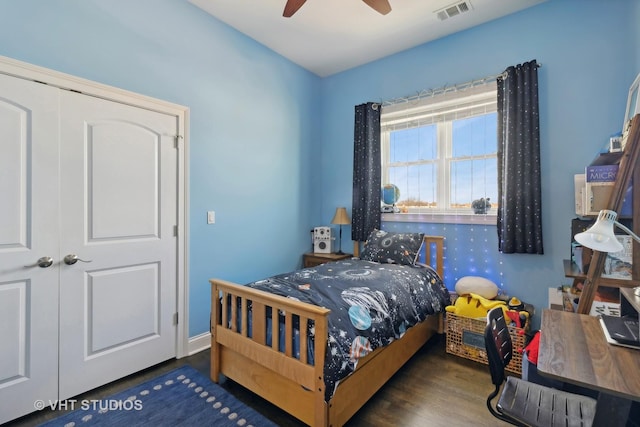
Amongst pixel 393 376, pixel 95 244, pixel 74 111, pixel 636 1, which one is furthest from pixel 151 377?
pixel 636 1

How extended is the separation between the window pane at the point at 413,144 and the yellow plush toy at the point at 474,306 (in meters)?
1.46

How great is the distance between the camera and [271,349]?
177 cm

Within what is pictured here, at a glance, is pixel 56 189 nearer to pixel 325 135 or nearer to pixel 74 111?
pixel 74 111

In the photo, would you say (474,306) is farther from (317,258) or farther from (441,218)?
(317,258)

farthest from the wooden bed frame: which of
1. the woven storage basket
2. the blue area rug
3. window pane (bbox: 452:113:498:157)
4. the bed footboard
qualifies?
window pane (bbox: 452:113:498:157)

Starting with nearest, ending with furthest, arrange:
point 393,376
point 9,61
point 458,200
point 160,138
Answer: point 9,61 < point 393,376 < point 160,138 < point 458,200

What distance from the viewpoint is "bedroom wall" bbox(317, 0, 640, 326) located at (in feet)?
7.72

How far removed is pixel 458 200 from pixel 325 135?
6.10 ft

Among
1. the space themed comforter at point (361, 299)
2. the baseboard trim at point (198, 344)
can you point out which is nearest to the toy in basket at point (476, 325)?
the space themed comforter at point (361, 299)

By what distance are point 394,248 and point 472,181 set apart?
101 cm

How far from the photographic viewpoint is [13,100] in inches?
69.6

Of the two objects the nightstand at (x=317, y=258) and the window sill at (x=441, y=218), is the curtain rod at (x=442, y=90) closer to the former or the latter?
the window sill at (x=441, y=218)

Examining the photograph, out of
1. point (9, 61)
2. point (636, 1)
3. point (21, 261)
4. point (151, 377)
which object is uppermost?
point (636, 1)
